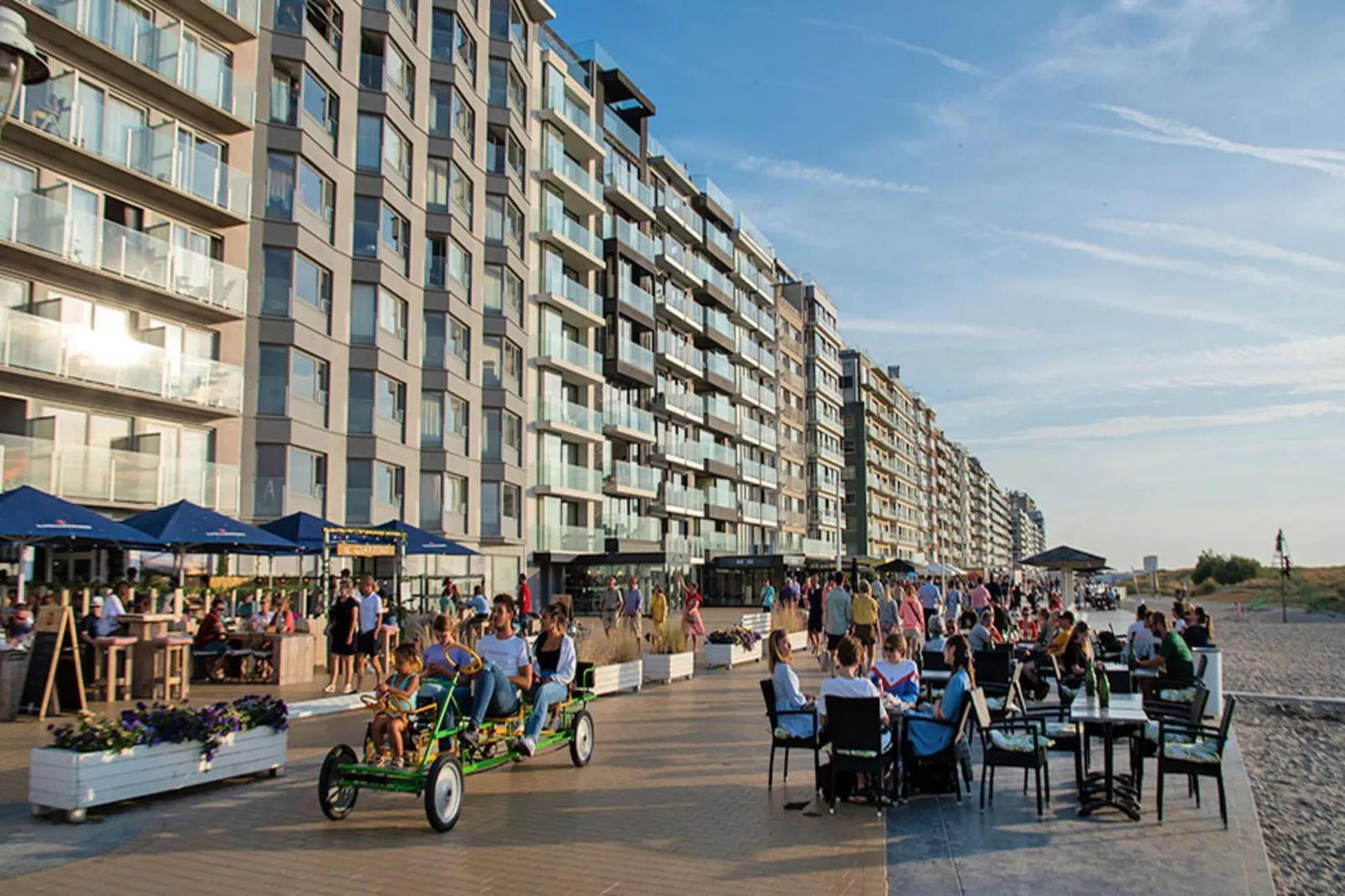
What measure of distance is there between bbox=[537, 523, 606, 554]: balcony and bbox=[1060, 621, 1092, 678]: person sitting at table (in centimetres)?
3089

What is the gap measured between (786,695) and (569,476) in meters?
35.6

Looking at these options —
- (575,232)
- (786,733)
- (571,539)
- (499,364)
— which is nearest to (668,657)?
(786,733)

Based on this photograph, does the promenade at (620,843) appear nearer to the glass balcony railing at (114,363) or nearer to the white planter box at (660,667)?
the white planter box at (660,667)

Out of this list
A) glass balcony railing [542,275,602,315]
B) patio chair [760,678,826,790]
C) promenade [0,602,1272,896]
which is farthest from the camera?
glass balcony railing [542,275,602,315]

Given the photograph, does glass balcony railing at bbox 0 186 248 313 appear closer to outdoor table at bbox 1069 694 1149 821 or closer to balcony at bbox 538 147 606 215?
balcony at bbox 538 147 606 215

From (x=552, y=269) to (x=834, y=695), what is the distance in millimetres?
37729

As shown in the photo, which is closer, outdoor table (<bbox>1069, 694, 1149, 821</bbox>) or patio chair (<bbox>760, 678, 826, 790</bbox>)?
outdoor table (<bbox>1069, 694, 1149, 821</bbox>)

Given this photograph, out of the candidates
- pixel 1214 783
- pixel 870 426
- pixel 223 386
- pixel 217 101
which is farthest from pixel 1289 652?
pixel 870 426

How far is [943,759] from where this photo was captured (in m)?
9.18

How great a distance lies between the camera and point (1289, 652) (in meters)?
30.5

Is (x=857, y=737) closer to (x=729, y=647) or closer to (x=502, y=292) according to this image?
(x=729, y=647)

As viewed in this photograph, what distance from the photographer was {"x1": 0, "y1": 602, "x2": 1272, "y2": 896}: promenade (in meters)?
6.72

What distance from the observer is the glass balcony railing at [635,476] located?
162 ft

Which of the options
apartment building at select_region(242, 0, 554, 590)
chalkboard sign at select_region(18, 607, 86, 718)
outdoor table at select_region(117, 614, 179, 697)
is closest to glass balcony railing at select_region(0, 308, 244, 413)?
apartment building at select_region(242, 0, 554, 590)
